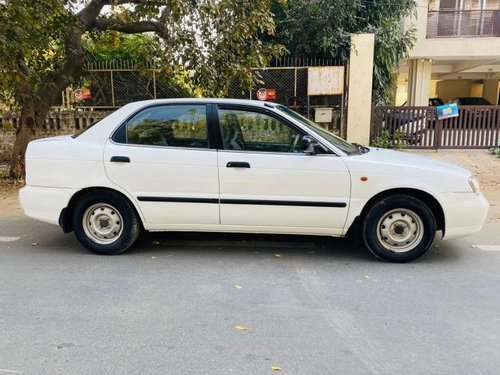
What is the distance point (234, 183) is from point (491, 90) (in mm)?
28713

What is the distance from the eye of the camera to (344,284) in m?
4.31

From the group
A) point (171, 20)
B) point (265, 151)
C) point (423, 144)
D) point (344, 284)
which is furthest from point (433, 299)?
point (423, 144)

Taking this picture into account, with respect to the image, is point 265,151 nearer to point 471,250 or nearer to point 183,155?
point 183,155

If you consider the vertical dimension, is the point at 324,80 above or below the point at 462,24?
below

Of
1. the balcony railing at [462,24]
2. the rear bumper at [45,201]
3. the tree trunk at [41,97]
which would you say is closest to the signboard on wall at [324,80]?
the tree trunk at [41,97]

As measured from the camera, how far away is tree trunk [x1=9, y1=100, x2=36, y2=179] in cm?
923

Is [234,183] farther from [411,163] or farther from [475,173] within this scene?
[475,173]

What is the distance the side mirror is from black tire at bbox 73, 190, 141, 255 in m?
1.94

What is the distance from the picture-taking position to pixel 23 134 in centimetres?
931

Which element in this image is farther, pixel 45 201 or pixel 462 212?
pixel 45 201

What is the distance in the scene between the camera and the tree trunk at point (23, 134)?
9.23m

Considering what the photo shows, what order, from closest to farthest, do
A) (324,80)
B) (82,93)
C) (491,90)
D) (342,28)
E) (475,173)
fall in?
(475,173) → (324,80) → (82,93) → (342,28) → (491,90)

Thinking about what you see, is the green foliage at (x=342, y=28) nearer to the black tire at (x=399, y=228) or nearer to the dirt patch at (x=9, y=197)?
the dirt patch at (x=9, y=197)

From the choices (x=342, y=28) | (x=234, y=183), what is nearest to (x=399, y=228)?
(x=234, y=183)
